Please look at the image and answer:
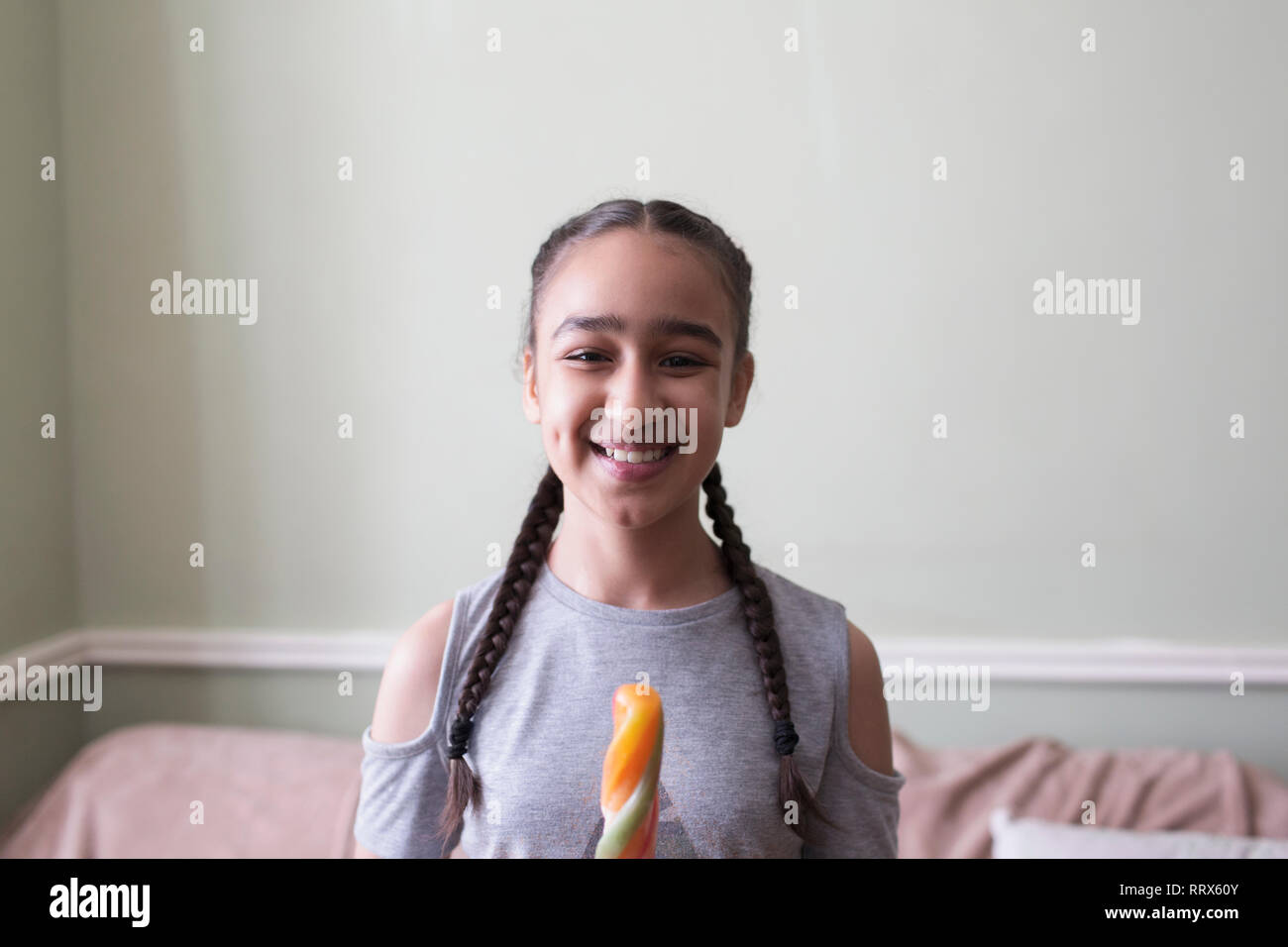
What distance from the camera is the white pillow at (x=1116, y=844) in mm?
1273

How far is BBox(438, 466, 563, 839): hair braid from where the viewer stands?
0.71m

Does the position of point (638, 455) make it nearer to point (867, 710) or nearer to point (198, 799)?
point (867, 710)

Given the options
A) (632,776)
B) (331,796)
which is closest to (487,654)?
(632,776)

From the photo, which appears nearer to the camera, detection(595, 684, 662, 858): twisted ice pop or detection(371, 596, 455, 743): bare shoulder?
detection(595, 684, 662, 858): twisted ice pop

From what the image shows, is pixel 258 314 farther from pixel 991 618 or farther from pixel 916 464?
pixel 991 618

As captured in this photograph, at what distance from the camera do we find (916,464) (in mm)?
1716

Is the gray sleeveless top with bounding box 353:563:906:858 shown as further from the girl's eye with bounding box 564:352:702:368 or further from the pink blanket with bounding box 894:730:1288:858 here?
the pink blanket with bounding box 894:730:1288:858

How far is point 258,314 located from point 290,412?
185 mm

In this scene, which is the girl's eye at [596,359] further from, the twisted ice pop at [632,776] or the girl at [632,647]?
the twisted ice pop at [632,776]

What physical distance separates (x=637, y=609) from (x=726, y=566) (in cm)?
10

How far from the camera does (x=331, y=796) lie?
155 centimetres

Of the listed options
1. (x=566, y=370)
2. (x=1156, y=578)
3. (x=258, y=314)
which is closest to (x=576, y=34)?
(x=258, y=314)

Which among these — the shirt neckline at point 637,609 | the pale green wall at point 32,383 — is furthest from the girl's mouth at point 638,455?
the pale green wall at point 32,383

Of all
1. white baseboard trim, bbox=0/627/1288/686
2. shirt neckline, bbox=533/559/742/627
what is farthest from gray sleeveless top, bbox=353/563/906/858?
white baseboard trim, bbox=0/627/1288/686
